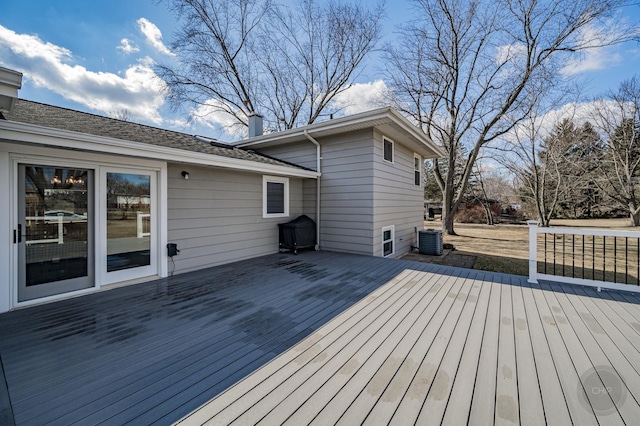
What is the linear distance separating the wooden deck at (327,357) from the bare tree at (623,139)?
1728 cm

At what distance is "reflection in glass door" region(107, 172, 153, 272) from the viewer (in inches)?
154

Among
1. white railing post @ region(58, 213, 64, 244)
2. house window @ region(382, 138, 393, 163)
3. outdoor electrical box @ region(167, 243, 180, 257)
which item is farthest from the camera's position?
house window @ region(382, 138, 393, 163)

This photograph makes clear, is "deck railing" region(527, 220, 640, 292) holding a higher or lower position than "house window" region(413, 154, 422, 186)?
lower

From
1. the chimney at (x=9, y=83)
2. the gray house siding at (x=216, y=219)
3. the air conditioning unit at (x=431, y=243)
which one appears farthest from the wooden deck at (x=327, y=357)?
the air conditioning unit at (x=431, y=243)

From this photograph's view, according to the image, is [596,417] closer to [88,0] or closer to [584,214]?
[88,0]

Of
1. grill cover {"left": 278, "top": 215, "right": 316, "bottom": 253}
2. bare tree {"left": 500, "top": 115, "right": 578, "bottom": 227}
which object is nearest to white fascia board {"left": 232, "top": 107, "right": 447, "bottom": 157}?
grill cover {"left": 278, "top": 215, "right": 316, "bottom": 253}

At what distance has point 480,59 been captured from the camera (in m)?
11.3

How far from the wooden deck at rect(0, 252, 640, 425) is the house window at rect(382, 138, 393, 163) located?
4.12m

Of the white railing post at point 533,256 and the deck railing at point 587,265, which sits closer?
the deck railing at point 587,265

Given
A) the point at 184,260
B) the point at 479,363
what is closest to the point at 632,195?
the point at 479,363

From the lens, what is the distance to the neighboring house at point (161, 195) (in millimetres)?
3203

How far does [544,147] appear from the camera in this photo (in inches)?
508

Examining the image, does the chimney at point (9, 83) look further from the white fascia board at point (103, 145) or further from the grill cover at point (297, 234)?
the grill cover at point (297, 234)

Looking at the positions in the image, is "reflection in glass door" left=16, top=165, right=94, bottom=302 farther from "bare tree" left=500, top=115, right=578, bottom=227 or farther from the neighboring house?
"bare tree" left=500, top=115, right=578, bottom=227
